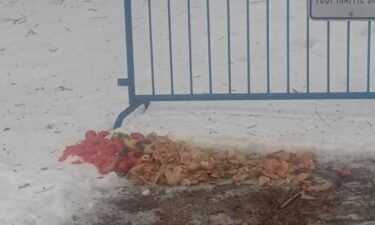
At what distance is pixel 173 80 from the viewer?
8.41 metres

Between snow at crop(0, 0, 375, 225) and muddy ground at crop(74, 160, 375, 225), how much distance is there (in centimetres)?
21

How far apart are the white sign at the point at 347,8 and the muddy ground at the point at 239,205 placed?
1.35 metres

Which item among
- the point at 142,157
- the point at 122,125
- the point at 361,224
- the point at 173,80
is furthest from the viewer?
the point at 173,80

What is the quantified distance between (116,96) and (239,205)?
259cm

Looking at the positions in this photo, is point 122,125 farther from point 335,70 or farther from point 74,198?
point 335,70

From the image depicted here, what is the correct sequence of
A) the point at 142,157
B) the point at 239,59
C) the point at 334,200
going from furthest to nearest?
the point at 239,59, the point at 142,157, the point at 334,200

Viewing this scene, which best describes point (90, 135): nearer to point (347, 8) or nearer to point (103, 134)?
point (103, 134)

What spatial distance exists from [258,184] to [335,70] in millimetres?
2427

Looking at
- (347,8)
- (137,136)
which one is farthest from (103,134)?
(347,8)

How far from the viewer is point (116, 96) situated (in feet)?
27.7

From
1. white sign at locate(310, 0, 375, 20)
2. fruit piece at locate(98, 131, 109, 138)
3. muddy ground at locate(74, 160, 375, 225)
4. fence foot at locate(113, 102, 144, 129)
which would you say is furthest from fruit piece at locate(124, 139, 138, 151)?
white sign at locate(310, 0, 375, 20)

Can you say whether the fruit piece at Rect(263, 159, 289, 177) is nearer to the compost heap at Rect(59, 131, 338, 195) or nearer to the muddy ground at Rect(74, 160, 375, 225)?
the compost heap at Rect(59, 131, 338, 195)

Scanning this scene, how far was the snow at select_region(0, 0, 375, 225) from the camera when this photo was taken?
21.6 feet

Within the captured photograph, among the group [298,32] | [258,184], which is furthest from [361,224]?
[298,32]
